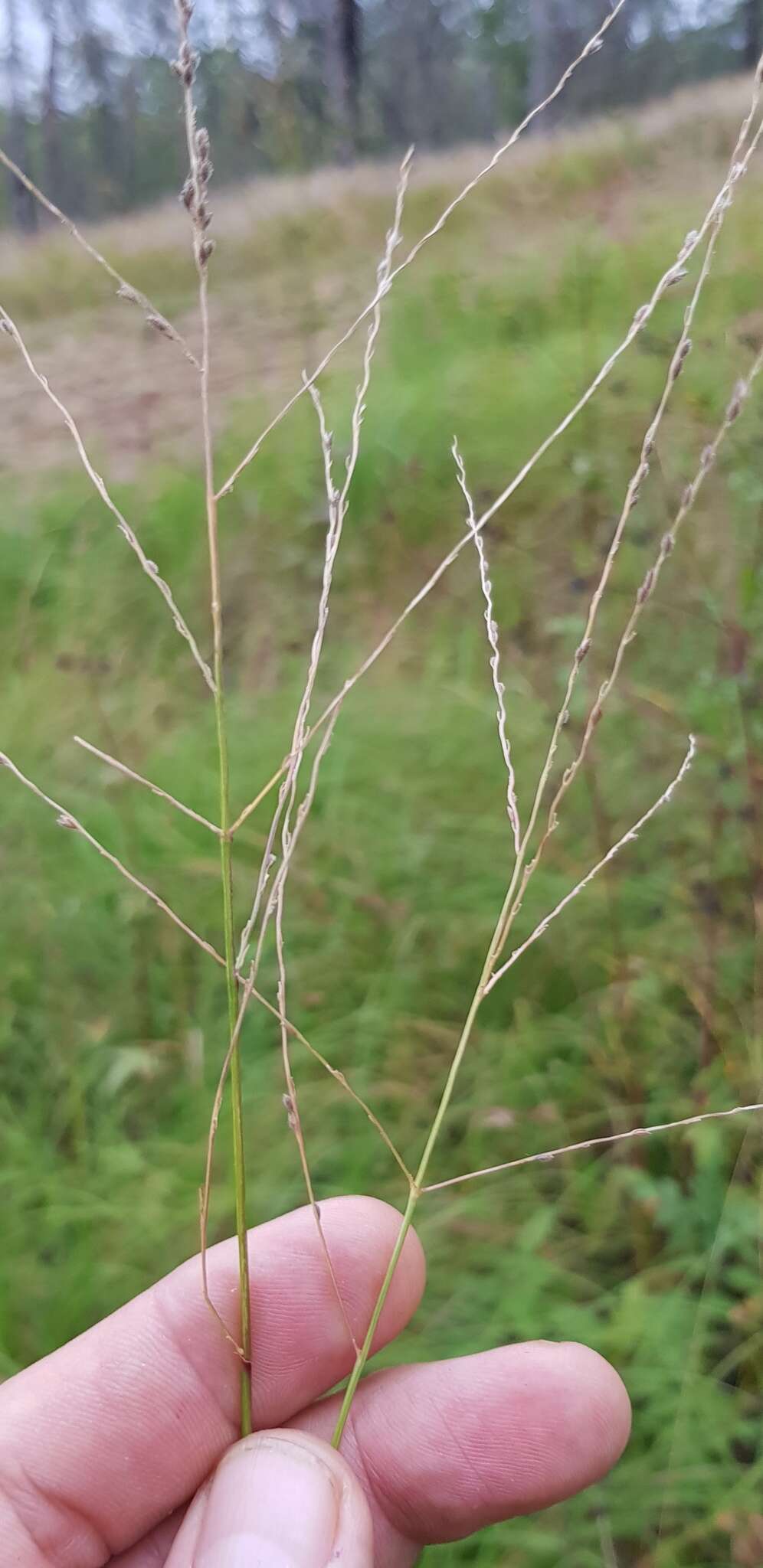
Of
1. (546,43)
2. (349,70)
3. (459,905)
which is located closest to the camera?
(459,905)

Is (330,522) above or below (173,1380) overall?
above

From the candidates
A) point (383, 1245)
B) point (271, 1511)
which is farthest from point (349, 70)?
point (271, 1511)

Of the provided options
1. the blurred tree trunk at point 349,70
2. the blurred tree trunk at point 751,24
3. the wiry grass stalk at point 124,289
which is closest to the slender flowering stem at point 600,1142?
the wiry grass stalk at point 124,289

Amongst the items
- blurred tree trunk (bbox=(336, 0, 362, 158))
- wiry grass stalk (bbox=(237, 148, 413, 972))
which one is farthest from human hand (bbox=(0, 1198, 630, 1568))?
blurred tree trunk (bbox=(336, 0, 362, 158))

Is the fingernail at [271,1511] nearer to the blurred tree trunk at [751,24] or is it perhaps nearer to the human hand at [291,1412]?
the human hand at [291,1412]

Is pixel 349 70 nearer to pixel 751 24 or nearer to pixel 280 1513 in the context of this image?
pixel 280 1513

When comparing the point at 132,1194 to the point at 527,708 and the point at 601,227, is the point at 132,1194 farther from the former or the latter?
the point at 601,227
